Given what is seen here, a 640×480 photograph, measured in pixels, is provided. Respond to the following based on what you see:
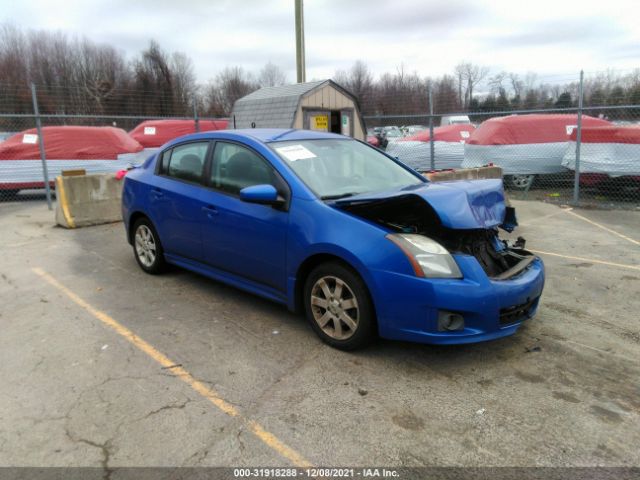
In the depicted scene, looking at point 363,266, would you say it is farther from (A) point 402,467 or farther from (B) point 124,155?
(B) point 124,155

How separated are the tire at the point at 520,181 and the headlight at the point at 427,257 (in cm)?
945

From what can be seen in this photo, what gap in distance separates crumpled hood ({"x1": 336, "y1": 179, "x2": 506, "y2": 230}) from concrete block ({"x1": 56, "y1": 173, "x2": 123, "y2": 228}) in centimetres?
648

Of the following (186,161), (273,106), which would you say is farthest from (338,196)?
(273,106)

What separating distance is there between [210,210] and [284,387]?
1.92m

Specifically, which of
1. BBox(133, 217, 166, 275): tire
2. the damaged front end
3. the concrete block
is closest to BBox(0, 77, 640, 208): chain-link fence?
the concrete block

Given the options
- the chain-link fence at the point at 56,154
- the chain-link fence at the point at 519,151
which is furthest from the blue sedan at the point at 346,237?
the chain-link fence at the point at 56,154

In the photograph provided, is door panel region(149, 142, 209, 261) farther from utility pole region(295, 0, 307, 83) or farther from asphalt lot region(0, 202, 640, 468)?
utility pole region(295, 0, 307, 83)

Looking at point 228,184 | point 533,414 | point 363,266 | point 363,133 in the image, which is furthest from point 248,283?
point 363,133

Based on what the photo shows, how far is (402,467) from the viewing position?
7.96 feet

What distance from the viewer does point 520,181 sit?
11.9m

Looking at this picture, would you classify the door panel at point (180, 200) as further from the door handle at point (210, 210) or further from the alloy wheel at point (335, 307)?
the alloy wheel at point (335, 307)

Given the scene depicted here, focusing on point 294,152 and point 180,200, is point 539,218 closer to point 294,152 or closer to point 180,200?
point 294,152

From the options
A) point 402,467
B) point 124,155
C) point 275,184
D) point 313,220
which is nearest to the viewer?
point 402,467

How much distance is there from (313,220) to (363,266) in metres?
0.57
